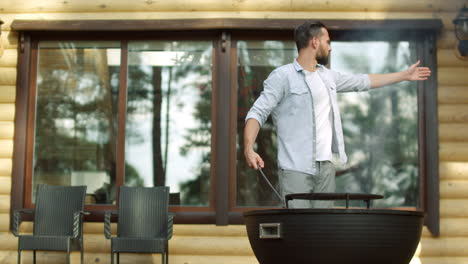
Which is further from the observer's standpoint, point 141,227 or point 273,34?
point 273,34

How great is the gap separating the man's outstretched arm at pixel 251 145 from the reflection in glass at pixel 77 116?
3260mm

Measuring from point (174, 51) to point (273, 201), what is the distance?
5.60ft

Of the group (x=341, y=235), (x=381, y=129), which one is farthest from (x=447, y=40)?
(x=341, y=235)

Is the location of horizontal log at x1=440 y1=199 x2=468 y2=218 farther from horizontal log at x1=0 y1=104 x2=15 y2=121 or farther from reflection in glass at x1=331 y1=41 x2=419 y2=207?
horizontal log at x1=0 y1=104 x2=15 y2=121

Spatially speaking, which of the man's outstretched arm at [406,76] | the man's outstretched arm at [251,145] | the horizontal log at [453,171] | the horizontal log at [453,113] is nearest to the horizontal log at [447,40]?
the horizontal log at [453,113]

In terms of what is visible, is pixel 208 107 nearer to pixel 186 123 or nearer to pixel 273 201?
pixel 186 123

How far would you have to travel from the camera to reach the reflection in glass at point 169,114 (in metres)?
6.93

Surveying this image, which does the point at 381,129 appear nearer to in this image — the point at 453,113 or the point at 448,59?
the point at 453,113

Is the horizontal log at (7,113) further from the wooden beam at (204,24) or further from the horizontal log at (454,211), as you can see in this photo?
the horizontal log at (454,211)

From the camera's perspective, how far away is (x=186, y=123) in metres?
6.98

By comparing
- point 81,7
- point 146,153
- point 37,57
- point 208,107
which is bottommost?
point 146,153

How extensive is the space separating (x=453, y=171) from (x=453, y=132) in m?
0.35

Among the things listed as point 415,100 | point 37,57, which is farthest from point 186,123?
point 415,100

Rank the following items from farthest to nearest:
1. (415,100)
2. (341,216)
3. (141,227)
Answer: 1. (415,100)
2. (141,227)
3. (341,216)
